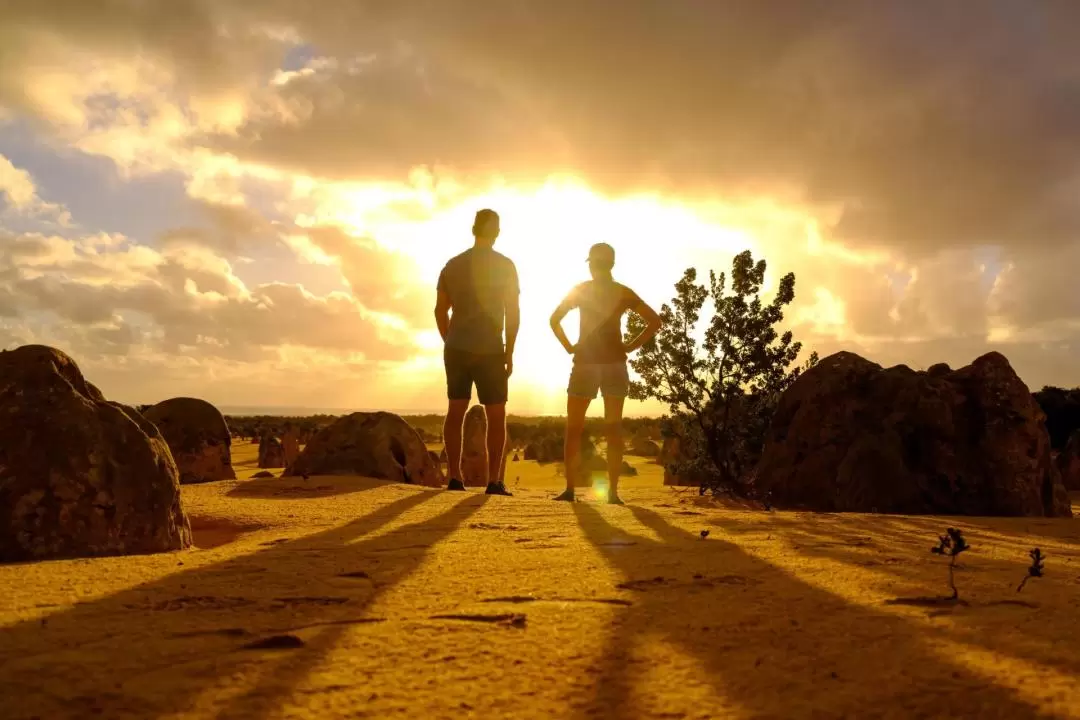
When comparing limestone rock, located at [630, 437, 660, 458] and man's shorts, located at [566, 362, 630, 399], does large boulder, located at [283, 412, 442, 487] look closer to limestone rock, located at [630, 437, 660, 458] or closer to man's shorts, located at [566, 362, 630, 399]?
man's shorts, located at [566, 362, 630, 399]

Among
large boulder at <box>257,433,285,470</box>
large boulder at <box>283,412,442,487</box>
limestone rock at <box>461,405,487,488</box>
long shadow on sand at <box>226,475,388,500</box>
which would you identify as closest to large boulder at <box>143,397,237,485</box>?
large boulder at <box>283,412,442,487</box>

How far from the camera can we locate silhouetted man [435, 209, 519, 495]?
281 inches

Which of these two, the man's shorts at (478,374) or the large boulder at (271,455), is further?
the large boulder at (271,455)

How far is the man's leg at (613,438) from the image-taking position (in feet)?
22.2

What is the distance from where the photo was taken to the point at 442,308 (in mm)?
7441

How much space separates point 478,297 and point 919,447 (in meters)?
4.81

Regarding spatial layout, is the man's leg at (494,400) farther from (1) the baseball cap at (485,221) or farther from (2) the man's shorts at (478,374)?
(1) the baseball cap at (485,221)

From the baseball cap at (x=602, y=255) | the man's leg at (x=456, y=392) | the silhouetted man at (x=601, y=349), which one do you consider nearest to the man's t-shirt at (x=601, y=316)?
the silhouetted man at (x=601, y=349)

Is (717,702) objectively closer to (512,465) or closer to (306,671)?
(306,671)

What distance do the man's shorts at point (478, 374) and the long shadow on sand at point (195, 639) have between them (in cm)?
379

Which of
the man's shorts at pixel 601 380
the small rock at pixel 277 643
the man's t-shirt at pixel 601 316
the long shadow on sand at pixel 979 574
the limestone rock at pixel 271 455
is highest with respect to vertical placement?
the man's t-shirt at pixel 601 316

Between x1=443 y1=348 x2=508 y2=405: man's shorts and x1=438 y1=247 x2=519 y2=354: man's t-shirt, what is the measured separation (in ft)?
0.25

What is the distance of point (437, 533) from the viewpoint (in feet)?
13.9

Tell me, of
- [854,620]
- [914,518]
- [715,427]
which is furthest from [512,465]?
[854,620]
